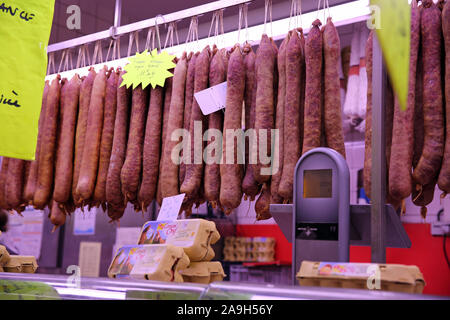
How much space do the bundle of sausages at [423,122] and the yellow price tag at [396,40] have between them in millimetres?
1201

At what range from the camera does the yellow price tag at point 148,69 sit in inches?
137

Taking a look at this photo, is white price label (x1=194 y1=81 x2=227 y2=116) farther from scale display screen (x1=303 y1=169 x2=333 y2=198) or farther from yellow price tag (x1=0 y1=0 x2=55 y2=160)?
scale display screen (x1=303 y1=169 x2=333 y2=198)

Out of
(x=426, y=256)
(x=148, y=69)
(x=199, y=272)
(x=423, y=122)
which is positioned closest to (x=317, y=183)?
(x=199, y=272)

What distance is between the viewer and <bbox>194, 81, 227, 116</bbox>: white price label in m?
3.21

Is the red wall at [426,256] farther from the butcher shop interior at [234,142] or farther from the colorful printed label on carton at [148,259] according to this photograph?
the colorful printed label on carton at [148,259]

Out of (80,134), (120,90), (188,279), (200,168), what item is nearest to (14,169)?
(80,134)

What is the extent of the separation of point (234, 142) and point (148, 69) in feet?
3.04

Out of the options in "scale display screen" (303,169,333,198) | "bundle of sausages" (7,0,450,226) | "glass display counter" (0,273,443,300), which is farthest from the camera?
"bundle of sausages" (7,0,450,226)

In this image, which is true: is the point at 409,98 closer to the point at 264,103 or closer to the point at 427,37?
the point at 427,37

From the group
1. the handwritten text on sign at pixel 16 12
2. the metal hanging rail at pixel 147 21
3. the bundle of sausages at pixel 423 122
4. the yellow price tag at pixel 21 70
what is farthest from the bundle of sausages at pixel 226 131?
the handwritten text on sign at pixel 16 12

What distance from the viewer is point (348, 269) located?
1420 millimetres

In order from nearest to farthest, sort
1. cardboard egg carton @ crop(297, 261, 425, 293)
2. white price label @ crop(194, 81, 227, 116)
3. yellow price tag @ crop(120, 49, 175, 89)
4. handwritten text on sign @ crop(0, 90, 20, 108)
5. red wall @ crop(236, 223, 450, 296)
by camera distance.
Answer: cardboard egg carton @ crop(297, 261, 425, 293) < handwritten text on sign @ crop(0, 90, 20, 108) < white price label @ crop(194, 81, 227, 116) < yellow price tag @ crop(120, 49, 175, 89) < red wall @ crop(236, 223, 450, 296)

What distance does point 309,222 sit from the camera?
183 cm

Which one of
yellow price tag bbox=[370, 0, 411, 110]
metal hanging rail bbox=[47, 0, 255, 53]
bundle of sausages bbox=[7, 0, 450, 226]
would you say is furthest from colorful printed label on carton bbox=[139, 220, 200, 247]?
metal hanging rail bbox=[47, 0, 255, 53]
